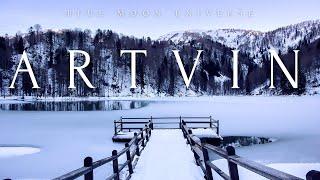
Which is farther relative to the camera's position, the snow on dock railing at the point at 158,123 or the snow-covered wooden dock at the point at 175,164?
the snow on dock railing at the point at 158,123

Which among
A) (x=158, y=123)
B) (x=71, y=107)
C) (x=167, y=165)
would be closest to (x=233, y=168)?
(x=167, y=165)

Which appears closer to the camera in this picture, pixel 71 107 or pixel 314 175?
pixel 314 175

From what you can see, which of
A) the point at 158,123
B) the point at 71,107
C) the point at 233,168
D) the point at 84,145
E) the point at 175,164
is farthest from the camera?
the point at 71,107

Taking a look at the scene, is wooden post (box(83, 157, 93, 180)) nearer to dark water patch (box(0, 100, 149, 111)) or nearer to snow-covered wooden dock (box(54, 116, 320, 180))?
snow-covered wooden dock (box(54, 116, 320, 180))

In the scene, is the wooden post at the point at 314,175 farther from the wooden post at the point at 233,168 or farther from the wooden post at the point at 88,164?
the wooden post at the point at 88,164

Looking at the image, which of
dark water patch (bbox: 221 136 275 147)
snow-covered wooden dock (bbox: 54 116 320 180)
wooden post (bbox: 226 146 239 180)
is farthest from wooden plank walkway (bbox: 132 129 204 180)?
dark water patch (bbox: 221 136 275 147)

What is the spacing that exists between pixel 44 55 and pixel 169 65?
205ft

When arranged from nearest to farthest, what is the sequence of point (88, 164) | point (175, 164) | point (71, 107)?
point (88, 164) < point (175, 164) < point (71, 107)

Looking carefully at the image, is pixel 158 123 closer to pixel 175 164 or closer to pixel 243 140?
pixel 243 140

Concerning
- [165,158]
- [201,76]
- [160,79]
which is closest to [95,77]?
[160,79]

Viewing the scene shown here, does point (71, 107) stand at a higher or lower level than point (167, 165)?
lower

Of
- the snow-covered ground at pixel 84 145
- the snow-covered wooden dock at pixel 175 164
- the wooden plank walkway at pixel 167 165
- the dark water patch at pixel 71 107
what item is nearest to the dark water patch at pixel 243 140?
the snow-covered ground at pixel 84 145

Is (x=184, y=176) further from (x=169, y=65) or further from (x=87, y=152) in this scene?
(x=169, y=65)

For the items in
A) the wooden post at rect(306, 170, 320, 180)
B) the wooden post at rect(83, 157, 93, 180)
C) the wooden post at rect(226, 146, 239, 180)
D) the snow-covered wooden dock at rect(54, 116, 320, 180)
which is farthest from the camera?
the wooden post at rect(83, 157, 93, 180)
